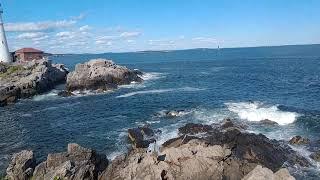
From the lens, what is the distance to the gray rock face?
299 ft

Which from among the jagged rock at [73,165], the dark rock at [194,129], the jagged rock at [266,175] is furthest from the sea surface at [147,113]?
the jagged rock at [266,175]

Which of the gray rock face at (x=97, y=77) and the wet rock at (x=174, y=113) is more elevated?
the gray rock face at (x=97, y=77)

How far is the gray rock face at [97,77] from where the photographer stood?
9112 centimetres

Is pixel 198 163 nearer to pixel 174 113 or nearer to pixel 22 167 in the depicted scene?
pixel 22 167

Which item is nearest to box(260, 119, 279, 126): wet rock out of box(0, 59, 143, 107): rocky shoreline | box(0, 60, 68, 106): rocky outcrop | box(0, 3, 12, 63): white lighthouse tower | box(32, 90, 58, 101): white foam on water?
box(0, 59, 143, 107): rocky shoreline

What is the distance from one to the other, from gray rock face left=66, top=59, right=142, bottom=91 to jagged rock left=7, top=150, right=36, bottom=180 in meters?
54.0

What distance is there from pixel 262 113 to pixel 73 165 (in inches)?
1327

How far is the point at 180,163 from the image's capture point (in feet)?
104

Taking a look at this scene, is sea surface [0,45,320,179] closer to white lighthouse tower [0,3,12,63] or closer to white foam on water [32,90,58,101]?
white foam on water [32,90,58,101]

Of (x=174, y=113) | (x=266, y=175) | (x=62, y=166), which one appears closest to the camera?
(x=266, y=175)

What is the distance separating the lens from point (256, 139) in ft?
137

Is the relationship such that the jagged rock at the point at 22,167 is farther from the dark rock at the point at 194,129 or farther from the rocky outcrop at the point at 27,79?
the rocky outcrop at the point at 27,79

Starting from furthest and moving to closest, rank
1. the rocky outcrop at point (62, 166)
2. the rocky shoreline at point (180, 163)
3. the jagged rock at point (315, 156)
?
the jagged rock at point (315, 156) < the rocky outcrop at point (62, 166) < the rocky shoreline at point (180, 163)

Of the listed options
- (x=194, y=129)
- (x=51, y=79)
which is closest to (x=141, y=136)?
(x=194, y=129)
